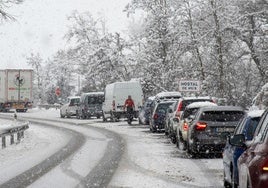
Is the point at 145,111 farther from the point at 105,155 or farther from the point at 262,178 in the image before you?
the point at 262,178

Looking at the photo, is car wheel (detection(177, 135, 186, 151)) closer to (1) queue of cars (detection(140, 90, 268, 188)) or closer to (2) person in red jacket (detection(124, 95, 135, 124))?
(1) queue of cars (detection(140, 90, 268, 188))

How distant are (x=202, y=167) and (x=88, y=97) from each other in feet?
108

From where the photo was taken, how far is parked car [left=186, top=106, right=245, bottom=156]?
1680 cm

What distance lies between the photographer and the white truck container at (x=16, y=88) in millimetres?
57631

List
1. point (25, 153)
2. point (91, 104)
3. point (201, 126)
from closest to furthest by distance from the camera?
point (201, 126) < point (25, 153) < point (91, 104)

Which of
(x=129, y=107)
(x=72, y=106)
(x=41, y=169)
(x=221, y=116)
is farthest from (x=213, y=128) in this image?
(x=72, y=106)

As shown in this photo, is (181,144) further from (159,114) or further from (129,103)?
(129,103)

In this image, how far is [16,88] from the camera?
59469 mm

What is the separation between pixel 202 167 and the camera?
1477 centimetres

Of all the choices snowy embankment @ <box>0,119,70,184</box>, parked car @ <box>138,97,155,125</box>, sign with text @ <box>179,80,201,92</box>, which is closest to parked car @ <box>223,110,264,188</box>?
snowy embankment @ <box>0,119,70,184</box>

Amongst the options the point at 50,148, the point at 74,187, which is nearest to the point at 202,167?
the point at 74,187

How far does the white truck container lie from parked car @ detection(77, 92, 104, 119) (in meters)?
11.3

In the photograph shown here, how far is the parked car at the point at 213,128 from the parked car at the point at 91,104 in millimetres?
30506

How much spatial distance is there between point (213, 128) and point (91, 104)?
3112 centimetres
